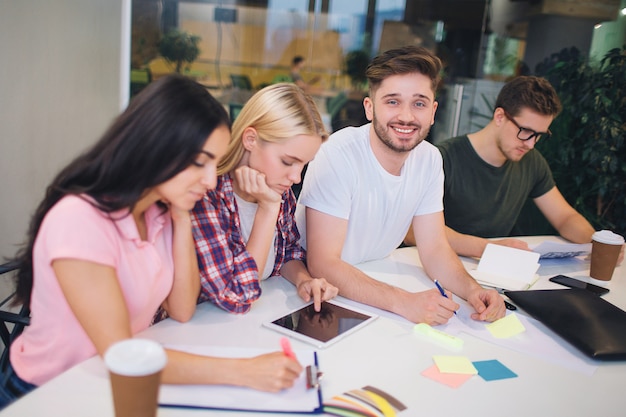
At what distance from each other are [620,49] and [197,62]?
3.13 metres

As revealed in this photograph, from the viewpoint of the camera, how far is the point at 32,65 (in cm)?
254

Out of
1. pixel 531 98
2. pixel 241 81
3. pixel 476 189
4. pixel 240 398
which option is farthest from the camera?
pixel 241 81

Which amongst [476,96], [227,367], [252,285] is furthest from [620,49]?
[227,367]

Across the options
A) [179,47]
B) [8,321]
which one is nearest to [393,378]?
[8,321]

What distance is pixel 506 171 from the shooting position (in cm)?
268

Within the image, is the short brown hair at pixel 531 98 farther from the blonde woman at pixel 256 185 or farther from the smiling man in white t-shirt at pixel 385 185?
the blonde woman at pixel 256 185

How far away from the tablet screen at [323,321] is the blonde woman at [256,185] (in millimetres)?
37

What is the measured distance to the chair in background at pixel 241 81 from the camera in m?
4.51

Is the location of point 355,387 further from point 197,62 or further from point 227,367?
point 197,62

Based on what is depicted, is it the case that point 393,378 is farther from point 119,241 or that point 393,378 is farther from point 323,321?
point 119,241

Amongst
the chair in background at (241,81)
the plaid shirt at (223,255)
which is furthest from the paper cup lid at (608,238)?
the chair in background at (241,81)

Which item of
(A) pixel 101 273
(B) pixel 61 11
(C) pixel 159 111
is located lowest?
(A) pixel 101 273

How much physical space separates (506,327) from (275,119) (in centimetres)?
85

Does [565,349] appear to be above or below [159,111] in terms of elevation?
below
